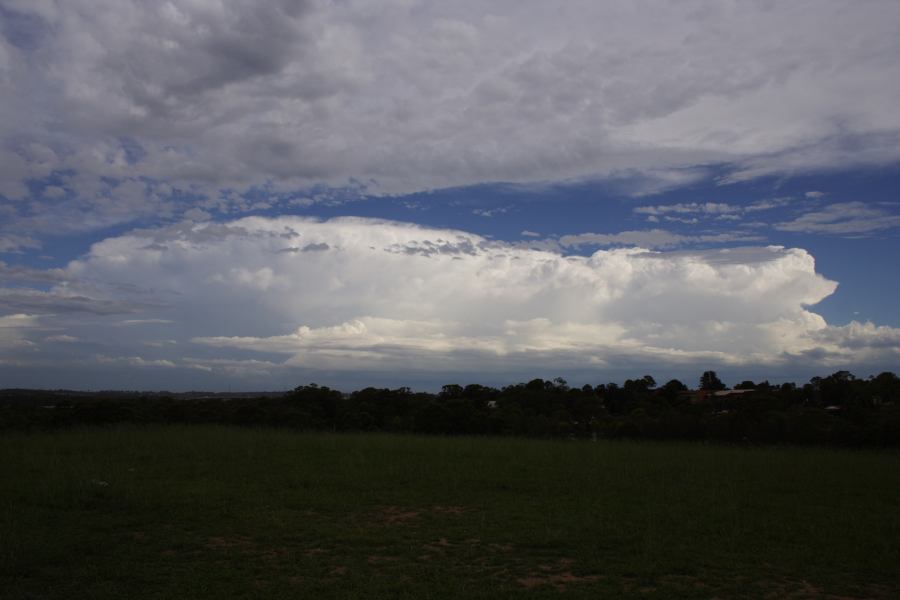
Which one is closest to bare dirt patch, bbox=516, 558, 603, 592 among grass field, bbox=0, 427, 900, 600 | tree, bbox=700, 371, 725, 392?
grass field, bbox=0, 427, 900, 600

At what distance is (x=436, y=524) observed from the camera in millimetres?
9102

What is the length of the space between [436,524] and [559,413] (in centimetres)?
2147

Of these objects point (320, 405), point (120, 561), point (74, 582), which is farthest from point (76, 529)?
point (320, 405)

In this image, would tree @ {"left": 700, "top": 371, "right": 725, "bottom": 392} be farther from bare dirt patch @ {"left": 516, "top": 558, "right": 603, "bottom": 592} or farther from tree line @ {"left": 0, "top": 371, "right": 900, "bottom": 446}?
bare dirt patch @ {"left": 516, "top": 558, "right": 603, "bottom": 592}

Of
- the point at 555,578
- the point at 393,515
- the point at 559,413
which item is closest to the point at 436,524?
the point at 393,515

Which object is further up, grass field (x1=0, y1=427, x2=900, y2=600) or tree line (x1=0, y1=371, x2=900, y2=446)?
tree line (x1=0, y1=371, x2=900, y2=446)

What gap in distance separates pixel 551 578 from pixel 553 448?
10.9m

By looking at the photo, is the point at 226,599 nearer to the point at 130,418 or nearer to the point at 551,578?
the point at 551,578

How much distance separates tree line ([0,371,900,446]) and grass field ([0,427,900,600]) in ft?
24.1

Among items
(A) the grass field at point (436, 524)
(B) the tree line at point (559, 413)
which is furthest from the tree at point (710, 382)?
(A) the grass field at point (436, 524)

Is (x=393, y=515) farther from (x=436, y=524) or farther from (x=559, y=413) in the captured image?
(x=559, y=413)

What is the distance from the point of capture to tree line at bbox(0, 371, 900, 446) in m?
23.0

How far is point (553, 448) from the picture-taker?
1756 cm

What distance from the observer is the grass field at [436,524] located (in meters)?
6.57
